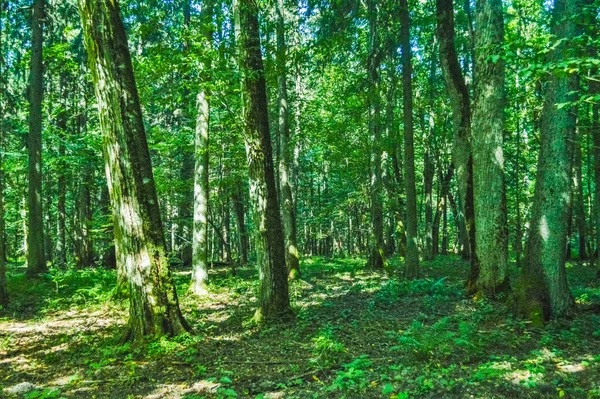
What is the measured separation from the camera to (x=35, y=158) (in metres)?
11.8

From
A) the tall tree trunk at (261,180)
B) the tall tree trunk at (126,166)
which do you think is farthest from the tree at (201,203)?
the tall tree trunk at (126,166)

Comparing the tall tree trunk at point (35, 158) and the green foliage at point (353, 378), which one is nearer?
the green foliage at point (353, 378)

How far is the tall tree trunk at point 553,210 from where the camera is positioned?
617 centimetres

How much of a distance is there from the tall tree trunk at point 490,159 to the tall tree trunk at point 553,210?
1.29 meters

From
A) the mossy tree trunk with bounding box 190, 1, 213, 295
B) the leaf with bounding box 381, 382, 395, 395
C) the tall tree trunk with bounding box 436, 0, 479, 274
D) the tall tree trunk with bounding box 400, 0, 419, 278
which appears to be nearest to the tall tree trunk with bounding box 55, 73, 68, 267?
the mossy tree trunk with bounding box 190, 1, 213, 295

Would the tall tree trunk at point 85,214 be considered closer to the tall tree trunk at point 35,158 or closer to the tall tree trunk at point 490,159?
the tall tree trunk at point 35,158

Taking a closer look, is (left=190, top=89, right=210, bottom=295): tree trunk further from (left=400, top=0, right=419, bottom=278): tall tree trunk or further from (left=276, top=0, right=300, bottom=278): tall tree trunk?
(left=400, top=0, right=419, bottom=278): tall tree trunk

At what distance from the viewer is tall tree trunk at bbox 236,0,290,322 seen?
6.77 metres

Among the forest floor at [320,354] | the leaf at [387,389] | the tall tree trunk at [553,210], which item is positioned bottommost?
the forest floor at [320,354]

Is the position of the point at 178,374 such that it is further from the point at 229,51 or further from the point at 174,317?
the point at 229,51

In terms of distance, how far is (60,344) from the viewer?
6.30m

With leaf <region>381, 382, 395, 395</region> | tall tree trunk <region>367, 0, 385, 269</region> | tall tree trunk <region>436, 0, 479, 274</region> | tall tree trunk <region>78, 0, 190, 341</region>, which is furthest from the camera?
tall tree trunk <region>367, 0, 385, 269</region>

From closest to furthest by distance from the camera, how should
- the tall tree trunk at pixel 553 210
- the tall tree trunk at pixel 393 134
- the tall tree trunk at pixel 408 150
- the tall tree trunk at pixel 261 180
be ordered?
the tall tree trunk at pixel 553 210 → the tall tree trunk at pixel 261 180 → the tall tree trunk at pixel 408 150 → the tall tree trunk at pixel 393 134

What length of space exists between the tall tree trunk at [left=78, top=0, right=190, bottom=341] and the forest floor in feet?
2.08
